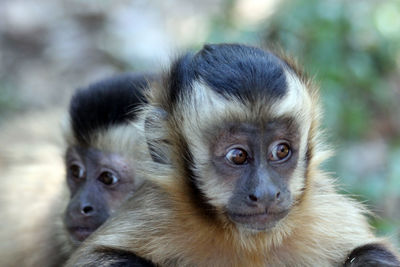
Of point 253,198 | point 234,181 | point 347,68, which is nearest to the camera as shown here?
point 253,198

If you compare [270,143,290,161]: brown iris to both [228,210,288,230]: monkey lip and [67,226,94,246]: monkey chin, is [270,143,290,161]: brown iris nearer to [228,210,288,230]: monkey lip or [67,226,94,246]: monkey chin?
[228,210,288,230]: monkey lip

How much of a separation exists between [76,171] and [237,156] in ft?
5.39

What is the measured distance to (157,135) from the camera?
13.2 feet

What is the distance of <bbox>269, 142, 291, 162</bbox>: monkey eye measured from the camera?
12.1 ft

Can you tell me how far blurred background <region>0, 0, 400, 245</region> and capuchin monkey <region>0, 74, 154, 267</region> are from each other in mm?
481

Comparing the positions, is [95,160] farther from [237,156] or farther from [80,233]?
[237,156]

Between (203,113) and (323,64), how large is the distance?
285 cm

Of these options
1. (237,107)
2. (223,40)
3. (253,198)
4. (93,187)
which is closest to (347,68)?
(223,40)

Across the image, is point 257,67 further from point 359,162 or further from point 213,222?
point 359,162

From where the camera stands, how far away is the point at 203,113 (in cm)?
377

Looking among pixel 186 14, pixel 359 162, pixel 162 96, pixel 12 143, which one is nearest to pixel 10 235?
pixel 12 143

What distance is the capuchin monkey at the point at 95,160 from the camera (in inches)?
180

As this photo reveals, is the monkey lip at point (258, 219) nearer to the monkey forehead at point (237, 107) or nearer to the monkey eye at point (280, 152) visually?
the monkey eye at point (280, 152)

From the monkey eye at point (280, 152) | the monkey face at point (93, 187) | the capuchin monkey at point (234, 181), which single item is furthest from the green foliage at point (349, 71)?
the monkey eye at point (280, 152)
